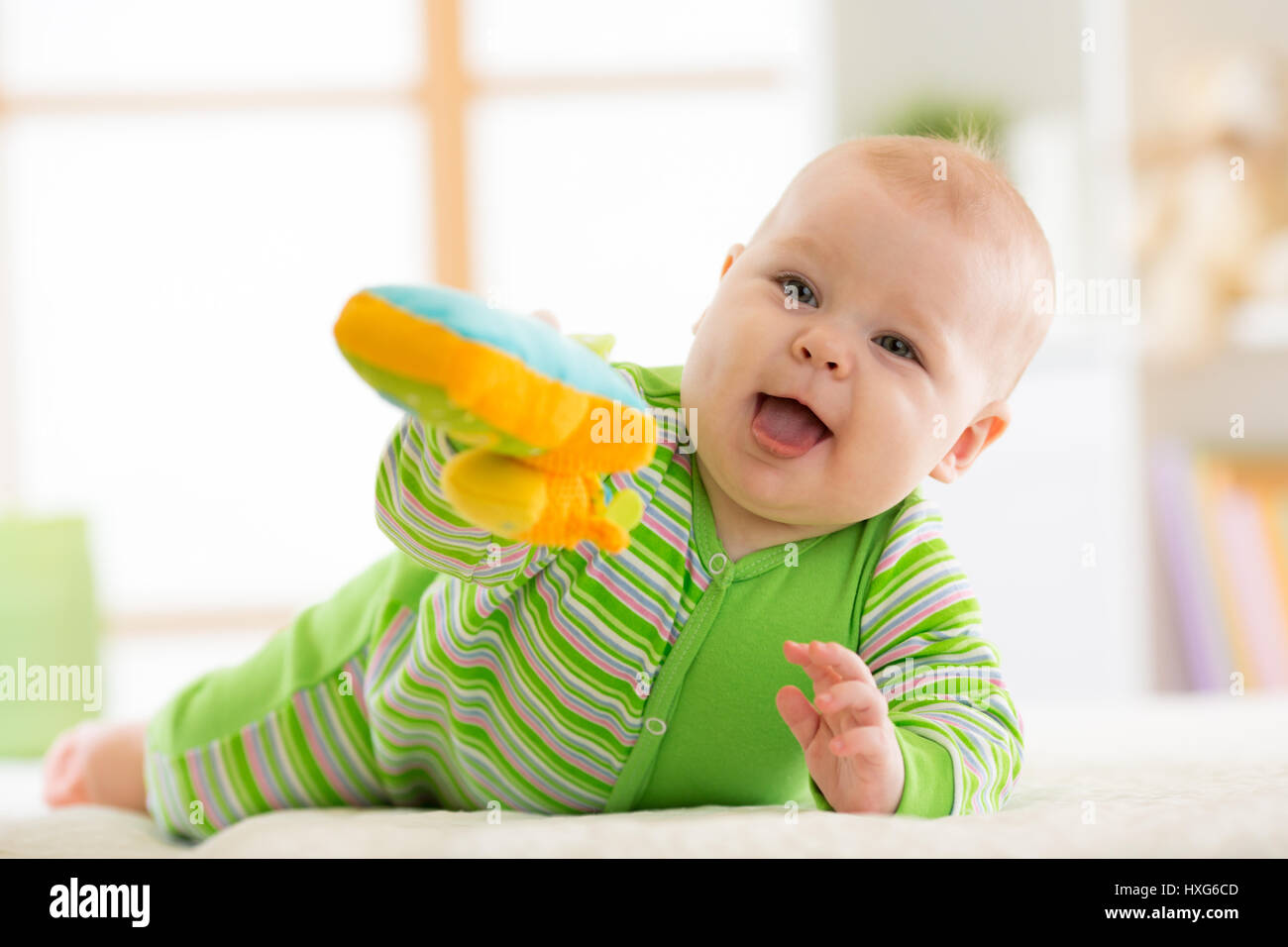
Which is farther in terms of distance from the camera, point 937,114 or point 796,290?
point 937,114

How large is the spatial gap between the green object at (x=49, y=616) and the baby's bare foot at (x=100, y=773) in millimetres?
375

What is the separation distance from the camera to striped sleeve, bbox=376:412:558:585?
2.28 feet

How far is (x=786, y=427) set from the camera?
0.78 m

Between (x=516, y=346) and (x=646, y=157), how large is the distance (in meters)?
2.77

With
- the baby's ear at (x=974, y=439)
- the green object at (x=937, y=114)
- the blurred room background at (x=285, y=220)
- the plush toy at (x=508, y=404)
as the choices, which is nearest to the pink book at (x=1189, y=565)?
the green object at (x=937, y=114)

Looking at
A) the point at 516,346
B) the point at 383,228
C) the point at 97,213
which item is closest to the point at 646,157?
the point at 383,228

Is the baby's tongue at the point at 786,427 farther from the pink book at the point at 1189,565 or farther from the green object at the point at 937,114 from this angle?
the pink book at the point at 1189,565

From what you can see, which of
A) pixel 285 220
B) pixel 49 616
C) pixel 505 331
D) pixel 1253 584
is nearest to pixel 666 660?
pixel 505 331

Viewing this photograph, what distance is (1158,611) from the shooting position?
8.05 ft

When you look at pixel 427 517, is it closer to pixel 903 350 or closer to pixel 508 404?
pixel 508 404

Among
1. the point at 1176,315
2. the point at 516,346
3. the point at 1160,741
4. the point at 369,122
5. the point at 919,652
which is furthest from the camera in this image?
the point at 369,122

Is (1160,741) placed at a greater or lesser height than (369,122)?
lesser

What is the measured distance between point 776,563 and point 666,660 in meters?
0.10
